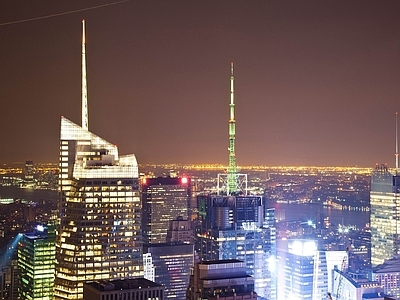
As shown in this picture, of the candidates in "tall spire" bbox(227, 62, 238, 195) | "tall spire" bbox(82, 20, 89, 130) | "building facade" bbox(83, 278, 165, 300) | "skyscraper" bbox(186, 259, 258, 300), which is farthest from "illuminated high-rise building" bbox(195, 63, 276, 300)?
"building facade" bbox(83, 278, 165, 300)

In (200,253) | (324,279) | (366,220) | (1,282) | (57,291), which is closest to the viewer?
(57,291)

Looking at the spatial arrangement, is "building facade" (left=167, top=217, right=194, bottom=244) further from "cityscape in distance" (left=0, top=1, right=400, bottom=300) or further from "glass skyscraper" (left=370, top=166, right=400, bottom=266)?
"glass skyscraper" (left=370, top=166, right=400, bottom=266)

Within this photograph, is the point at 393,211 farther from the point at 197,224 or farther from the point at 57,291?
the point at 57,291

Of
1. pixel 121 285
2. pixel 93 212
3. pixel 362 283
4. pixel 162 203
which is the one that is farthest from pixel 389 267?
pixel 121 285

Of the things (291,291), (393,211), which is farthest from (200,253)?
(393,211)

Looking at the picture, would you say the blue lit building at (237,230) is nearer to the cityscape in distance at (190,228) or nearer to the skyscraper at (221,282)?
the cityscape in distance at (190,228)

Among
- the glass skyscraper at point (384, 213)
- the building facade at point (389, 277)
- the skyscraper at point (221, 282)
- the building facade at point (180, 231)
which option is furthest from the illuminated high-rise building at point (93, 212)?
the glass skyscraper at point (384, 213)
